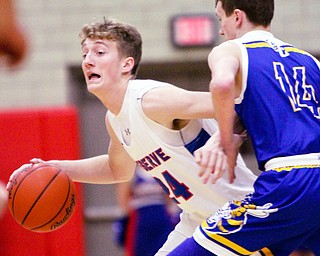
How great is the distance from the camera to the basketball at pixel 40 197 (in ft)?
13.7

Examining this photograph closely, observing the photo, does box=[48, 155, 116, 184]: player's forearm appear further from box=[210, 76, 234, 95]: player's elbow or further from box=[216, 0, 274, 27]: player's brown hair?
box=[210, 76, 234, 95]: player's elbow

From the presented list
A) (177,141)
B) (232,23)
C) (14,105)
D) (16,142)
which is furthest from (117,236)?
(232,23)

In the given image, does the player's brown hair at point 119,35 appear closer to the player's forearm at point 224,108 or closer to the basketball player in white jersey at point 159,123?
the basketball player in white jersey at point 159,123

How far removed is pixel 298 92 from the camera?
3439mm

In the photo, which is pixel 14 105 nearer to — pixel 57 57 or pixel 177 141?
pixel 57 57

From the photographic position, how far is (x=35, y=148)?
7504 millimetres

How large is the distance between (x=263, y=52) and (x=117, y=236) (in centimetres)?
442

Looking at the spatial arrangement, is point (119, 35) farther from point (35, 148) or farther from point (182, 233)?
point (35, 148)

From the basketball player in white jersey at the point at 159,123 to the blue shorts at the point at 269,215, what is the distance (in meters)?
0.54

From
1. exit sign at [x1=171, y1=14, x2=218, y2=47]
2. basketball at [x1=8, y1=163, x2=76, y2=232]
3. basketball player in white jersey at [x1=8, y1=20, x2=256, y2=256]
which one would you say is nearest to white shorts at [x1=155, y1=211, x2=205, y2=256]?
basketball player in white jersey at [x1=8, y1=20, x2=256, y2=256]

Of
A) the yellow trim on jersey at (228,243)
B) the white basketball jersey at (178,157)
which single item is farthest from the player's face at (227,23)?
the yellow trim on jersey at (228,243)

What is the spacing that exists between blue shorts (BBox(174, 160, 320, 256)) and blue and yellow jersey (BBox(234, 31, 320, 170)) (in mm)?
101

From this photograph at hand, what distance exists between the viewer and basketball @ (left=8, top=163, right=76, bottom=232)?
419cm

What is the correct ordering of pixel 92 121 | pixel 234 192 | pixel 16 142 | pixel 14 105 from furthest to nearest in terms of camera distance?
pixel 92 121, pixel 14 105, pixel 16 142, pixel 234 192
